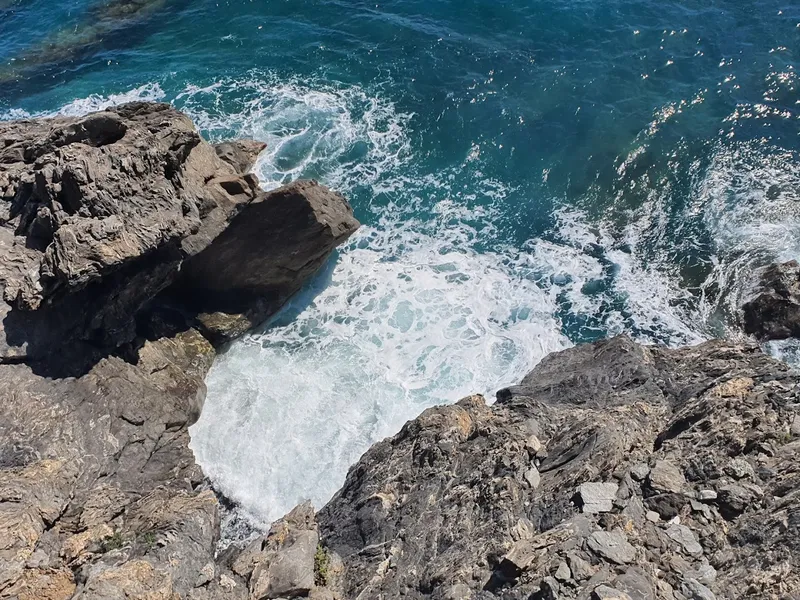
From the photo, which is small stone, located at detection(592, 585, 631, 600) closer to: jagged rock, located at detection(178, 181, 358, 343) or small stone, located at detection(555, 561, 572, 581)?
small stone, located at detection(555, 561, 572, 581)

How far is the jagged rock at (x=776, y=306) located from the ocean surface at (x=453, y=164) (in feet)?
2.44

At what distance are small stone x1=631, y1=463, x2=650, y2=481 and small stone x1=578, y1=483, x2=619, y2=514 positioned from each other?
646mm

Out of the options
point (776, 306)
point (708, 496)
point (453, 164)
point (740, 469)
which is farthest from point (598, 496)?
point (453, 164)

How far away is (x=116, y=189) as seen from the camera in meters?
20.0

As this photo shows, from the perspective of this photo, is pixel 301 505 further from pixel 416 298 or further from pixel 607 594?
pixel 416 298

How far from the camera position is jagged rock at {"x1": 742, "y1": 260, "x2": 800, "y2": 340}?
84.8 feet

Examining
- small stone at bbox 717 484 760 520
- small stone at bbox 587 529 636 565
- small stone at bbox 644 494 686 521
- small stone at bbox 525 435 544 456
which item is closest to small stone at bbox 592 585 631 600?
small stone at bbox 587 529 636 565

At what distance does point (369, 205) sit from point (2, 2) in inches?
1724

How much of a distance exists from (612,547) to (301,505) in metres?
9.53

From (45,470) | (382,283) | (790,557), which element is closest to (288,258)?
(382,283)

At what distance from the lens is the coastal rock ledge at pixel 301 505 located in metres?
12.0

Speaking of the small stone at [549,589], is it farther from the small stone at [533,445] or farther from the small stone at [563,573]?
the small stone at [533,445]

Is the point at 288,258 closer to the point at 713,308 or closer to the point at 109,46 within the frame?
the point at 713,308

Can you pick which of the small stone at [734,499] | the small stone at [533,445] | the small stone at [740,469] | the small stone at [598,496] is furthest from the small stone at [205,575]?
the small stone at [740,469]
